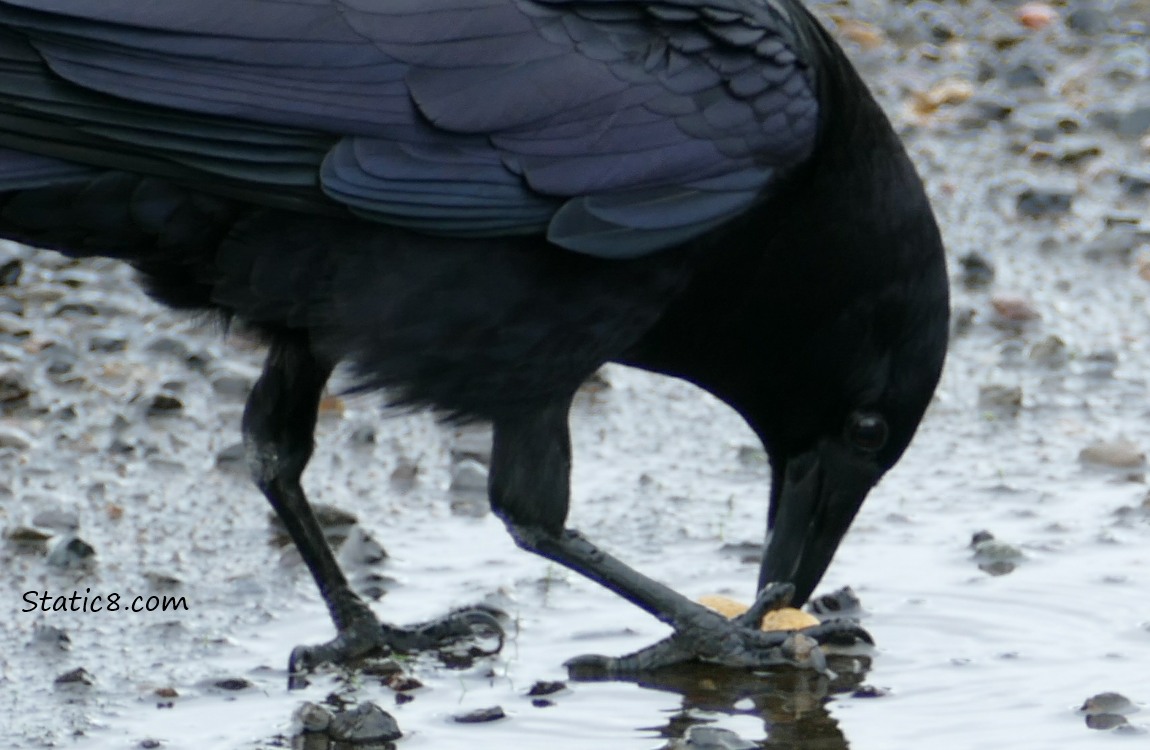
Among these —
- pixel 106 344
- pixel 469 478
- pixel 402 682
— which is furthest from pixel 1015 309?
pixel 402 682

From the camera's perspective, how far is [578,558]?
4691 mm

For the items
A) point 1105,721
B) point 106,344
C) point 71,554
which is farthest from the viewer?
point 106,344

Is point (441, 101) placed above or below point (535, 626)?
above

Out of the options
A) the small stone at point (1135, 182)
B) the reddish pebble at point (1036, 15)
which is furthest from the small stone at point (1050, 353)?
the reddish pebble at point (1036, 15)

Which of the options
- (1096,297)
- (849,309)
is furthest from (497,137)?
(1096,297)

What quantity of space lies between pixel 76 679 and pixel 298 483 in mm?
757

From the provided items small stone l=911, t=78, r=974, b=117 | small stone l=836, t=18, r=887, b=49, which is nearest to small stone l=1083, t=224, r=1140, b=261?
small stone l=911, t=78, r=974, b=117

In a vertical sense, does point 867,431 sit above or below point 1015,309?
below

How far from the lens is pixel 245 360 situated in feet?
21.9

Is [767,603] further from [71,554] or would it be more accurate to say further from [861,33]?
[861,33]

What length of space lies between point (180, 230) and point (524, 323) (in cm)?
73

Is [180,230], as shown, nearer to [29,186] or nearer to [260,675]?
[29,186]

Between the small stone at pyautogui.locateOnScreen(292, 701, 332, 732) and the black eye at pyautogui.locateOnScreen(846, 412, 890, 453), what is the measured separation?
4.64 feet

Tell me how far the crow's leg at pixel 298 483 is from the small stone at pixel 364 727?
0.54 meters
